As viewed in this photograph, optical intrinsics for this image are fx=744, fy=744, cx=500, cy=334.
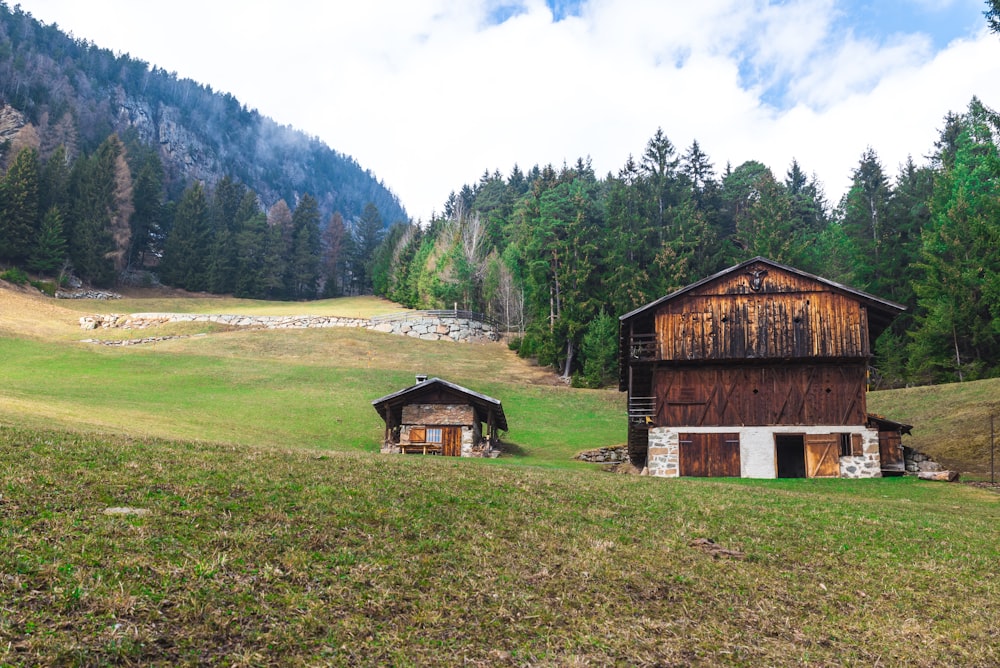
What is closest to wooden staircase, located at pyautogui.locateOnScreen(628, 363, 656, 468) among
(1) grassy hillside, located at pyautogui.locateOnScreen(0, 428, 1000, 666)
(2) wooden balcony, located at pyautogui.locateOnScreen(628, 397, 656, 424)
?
(2) wooden balcony, located at pyautogui.locateOnScreen(628, 397, 656, 424)

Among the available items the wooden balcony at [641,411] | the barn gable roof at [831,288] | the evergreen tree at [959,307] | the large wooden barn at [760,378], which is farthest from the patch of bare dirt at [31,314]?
the evergreen tree at [959,307]

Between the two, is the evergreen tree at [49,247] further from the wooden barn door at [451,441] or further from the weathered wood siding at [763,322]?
the weathered wood siding at [763,322]

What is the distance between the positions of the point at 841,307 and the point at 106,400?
39893 mm

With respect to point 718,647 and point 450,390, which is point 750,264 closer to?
point 450,390

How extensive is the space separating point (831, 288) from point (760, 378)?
5208 millimetres

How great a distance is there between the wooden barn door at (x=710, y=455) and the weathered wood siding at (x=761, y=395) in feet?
2.26

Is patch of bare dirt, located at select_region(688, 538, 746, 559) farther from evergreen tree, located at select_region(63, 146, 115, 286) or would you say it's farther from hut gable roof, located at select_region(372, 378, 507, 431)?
evergreen tree, located at select_region(63, 146, 115, 286)

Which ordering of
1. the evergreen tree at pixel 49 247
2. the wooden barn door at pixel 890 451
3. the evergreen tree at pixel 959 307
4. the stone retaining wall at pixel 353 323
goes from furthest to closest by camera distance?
the evergreen tree at pixel 49 247
the stone retaining wall at pixel 353 323
the evergreen tree at pixel 959 307
the wooden barn door at pixel 890 451

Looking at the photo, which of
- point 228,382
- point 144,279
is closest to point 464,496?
point 228,382

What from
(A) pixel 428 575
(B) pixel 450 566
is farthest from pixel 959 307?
(A) pixel 428 575

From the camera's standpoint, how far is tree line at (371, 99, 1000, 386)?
57.7 m

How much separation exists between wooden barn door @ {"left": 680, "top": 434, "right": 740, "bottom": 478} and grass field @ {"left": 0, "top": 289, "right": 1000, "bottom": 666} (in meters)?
10.1

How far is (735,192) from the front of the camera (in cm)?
10638

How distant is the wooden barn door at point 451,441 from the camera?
39.2m
